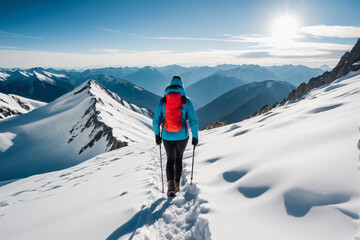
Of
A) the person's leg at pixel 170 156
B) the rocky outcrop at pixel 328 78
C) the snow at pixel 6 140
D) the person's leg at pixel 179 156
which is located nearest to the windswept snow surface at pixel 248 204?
the person's leg at pixel 179 156

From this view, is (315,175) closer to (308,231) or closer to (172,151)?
(308,231)

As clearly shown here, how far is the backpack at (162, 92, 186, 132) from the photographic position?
5.88m

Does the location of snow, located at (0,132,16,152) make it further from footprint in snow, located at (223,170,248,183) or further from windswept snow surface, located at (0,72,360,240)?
footprint in snow, located at (223,170,248,183)

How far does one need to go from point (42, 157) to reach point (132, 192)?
62.7m

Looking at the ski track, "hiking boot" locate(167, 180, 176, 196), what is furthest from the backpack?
the ski track

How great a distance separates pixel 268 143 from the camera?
24.2ft

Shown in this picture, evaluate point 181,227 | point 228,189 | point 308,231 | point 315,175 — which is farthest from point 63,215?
point 315,175

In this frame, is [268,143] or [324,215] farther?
[268,143]

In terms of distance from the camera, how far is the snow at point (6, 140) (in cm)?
6292

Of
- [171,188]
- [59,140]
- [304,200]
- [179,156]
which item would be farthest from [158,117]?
[59,140]

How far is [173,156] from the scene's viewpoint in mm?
6406

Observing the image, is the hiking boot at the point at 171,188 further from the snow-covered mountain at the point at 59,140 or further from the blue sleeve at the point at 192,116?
the snow-covered mountain at the point at 59,140

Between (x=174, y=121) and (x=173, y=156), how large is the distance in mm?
1234

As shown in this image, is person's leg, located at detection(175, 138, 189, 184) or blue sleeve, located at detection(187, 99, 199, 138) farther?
person's leg, located at detection(175, 138, 189, 184)
